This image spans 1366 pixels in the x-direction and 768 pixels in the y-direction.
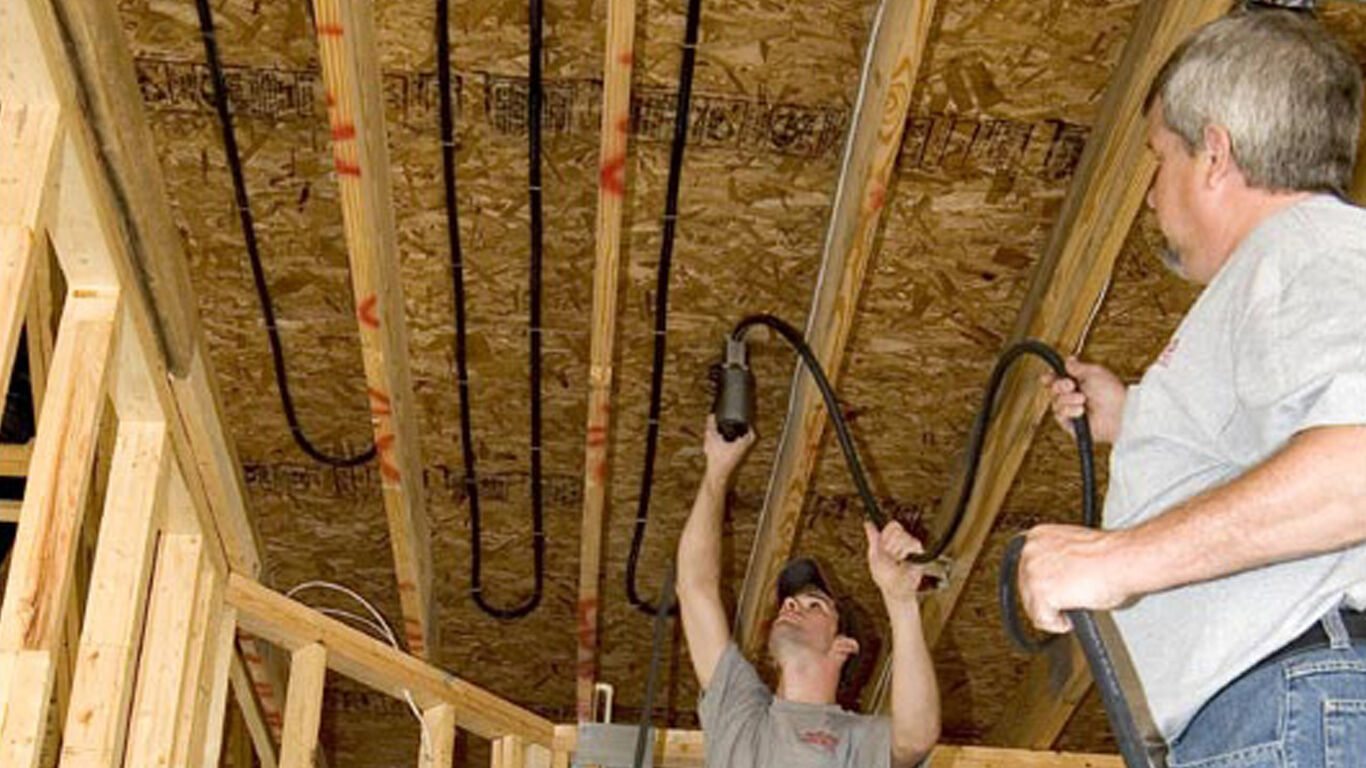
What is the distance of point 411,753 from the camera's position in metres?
6.28

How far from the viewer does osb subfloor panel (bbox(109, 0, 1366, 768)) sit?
3537 mm

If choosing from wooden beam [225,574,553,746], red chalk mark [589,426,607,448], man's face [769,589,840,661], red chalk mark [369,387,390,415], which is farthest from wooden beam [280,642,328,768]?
man's face [769,589,840,661]

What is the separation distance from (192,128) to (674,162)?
1071mm

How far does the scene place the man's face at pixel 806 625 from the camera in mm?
3791

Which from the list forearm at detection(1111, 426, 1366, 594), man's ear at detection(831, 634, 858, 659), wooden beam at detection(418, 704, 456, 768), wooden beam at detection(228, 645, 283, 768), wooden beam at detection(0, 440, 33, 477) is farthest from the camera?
wooden beam at detection(228, 645, 283, 768)

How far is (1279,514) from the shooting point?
1.61 m

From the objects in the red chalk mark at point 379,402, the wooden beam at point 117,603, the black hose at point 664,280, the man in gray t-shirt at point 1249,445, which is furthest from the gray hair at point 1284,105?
the red chalk mark at point 379,402

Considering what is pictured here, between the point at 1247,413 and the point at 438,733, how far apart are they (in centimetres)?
285

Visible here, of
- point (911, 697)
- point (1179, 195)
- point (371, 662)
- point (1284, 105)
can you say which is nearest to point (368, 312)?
point (371, 662)

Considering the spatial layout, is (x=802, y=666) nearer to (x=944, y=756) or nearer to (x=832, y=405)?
(x=832, y=405)

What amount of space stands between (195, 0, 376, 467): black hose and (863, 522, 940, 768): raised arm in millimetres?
1594

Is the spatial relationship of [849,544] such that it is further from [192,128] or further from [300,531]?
[192,128]

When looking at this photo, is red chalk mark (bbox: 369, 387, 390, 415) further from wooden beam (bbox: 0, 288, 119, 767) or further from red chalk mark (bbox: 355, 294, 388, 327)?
wooden beam (bbox: 0, 288, 119, 767)

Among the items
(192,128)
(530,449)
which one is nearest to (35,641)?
(192,128)
